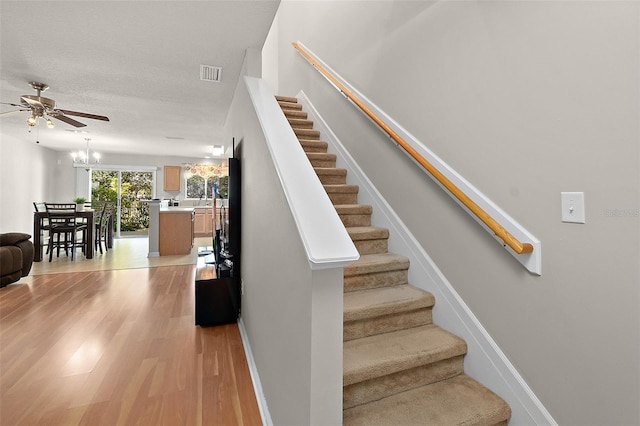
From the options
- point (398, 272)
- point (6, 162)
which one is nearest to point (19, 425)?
point (398, 272)

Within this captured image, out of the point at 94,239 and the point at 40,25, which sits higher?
the point at 40,25

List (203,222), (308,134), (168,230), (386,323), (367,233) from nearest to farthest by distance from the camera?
(386,323) → (367,233) → (308,134) → (168,230) → (203,222)

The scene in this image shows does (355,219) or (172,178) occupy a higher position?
(172,178)

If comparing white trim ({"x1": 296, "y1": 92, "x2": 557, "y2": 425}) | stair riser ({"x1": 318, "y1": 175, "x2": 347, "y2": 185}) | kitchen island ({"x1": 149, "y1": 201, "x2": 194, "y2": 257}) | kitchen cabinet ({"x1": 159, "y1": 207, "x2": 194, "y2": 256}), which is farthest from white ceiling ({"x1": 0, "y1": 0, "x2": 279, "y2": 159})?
kitchen cabinet ({"x1": 159, "y1": 207, "x2": 194, "y2": 256})

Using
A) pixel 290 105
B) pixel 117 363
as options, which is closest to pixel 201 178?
pixel 290 105

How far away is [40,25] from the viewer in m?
2.43

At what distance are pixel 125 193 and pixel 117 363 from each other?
28.5 feet

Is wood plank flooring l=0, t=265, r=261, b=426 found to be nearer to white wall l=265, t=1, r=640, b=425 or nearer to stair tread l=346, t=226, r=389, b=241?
stair tread l=346, t=226, r=389, b=241

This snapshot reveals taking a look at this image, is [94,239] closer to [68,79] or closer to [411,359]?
[68,79]

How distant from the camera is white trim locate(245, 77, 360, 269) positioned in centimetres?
103

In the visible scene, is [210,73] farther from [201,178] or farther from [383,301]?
[201,178]

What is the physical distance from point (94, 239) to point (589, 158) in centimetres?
793

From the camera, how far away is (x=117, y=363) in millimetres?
2227

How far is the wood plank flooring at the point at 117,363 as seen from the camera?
1733mm
